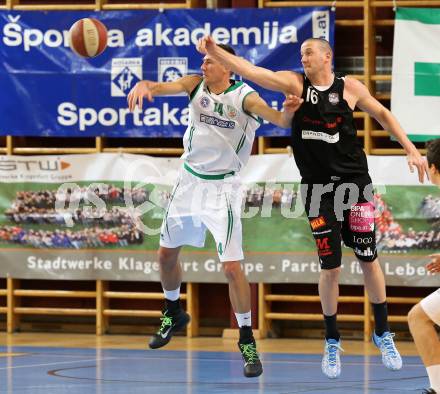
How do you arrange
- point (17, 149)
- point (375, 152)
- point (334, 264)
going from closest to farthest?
point (334, 264) → point (375, 152) → point (17, 149)

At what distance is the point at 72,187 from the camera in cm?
1155

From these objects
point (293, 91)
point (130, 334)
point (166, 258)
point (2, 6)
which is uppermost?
point (2, 6)

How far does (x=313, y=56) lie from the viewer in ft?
24.9

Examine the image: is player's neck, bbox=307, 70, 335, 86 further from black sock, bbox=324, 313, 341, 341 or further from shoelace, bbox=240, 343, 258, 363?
shoelace, bbox=240, 343, 258, 363

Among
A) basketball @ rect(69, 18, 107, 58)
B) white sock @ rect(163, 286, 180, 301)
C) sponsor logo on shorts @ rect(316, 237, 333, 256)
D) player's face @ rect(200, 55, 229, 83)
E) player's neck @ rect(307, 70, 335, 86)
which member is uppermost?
basketball @ rect(69, 18, 107, 58)

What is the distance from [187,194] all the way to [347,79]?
138 cm

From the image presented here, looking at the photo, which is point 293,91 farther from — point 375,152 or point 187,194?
point 375,152

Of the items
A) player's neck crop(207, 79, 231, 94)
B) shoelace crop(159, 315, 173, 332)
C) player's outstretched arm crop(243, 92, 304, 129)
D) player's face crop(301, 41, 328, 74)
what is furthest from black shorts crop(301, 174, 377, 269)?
shoelace crop(159, 315, 173, 332)

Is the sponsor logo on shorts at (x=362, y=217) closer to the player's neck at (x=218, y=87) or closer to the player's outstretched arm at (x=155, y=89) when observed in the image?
the player's neck at (x=218, y=87)

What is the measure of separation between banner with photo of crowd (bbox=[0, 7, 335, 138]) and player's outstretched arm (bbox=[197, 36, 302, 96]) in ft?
10.9

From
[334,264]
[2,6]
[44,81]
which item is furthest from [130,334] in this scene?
[334,264]

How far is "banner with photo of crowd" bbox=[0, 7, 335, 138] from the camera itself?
36.1 ft

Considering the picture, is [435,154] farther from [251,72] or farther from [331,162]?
[251,72]

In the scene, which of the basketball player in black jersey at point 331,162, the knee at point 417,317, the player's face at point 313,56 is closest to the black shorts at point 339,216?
the basketball player in black jersey at point 331,162
